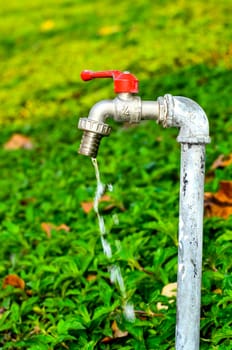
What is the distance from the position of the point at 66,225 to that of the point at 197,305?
191 cm

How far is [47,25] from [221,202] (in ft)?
25.0

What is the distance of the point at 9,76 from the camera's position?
8859 mm

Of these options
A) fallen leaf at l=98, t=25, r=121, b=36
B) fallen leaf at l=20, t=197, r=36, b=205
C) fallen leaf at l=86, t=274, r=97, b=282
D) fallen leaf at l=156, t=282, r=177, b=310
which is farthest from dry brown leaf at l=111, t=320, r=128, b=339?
fallen leaf at l=98, t=25, r=121, b=36

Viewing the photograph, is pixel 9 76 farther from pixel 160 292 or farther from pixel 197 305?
pixel 197 305

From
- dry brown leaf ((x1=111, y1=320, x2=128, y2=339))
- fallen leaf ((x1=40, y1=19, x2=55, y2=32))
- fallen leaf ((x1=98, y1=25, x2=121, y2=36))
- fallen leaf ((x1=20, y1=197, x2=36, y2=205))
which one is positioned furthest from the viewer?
fallen leaf ((x1=40, y1=19, x2=55, y2=32))

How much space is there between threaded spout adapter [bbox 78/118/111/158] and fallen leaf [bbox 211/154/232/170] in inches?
76.2

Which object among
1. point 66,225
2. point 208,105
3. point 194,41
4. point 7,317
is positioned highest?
point 194,41

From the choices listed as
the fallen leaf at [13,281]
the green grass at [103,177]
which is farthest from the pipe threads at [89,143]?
the fallen leaf at [13,281]

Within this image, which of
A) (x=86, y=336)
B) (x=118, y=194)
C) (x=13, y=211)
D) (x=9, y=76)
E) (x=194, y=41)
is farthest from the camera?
(x=9, y=76)

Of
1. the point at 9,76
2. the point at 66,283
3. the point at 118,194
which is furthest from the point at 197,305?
the point at 9,76

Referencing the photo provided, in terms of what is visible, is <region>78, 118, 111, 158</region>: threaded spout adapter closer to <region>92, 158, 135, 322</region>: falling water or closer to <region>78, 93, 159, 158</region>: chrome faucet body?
<region>78, 93, 159, 158</region>: chrome faucet body

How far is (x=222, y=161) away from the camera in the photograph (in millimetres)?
4273

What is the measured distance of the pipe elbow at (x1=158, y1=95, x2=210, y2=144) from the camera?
2303 mm

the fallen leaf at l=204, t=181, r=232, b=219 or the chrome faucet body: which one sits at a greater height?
the chrome faucet body
